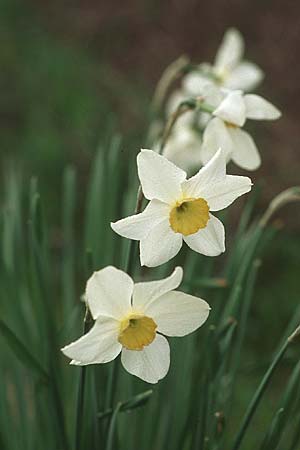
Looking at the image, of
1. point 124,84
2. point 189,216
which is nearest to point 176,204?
point 189,216

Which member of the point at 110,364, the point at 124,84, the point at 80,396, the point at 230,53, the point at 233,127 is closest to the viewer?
the point at 80,396

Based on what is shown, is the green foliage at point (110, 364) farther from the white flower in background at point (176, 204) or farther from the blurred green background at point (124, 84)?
the blurred green background at point (124, 84)

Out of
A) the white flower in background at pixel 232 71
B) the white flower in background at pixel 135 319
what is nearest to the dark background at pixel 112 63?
the white flower in background at pixel 232 71

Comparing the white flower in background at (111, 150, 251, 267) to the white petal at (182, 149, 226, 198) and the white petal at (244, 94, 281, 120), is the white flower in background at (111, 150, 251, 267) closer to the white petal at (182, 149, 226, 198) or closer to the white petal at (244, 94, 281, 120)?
the white petal at (182, 149, 226, 198)

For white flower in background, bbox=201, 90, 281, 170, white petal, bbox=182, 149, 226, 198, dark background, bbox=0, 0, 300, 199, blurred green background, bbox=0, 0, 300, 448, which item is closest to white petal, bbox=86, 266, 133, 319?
white petal, bbox=182, 149, 226, 198

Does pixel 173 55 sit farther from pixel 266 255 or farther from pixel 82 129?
pixel 266 255

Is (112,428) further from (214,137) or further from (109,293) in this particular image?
(214,137)

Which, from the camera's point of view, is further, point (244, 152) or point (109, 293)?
point (244, 152)
